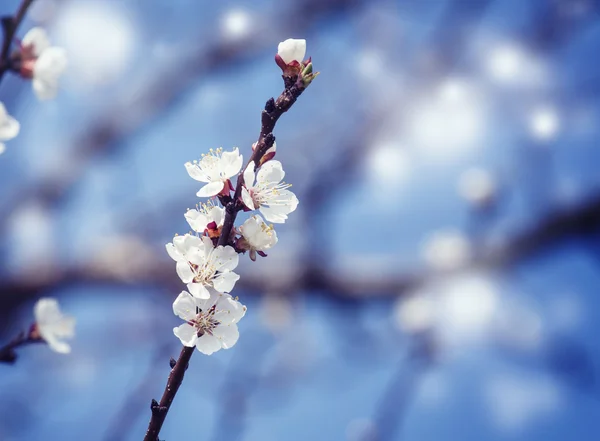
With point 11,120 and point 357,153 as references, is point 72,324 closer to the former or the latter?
point 11,120

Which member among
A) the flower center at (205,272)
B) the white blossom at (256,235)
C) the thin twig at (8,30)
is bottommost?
the flower center at (205,272)

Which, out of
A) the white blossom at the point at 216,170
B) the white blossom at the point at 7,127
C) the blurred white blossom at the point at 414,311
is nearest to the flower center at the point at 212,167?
the white blossom at the point at 216,170

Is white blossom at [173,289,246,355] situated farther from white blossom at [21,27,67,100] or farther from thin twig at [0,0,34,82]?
white blossom at [21,27,67,100]

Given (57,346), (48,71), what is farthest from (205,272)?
(48,71)

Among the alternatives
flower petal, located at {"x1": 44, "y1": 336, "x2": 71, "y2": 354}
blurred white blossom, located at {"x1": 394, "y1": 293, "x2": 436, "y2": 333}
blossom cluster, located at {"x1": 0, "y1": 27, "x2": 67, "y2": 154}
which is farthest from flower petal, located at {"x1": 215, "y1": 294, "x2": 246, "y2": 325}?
blurred white blossom, located at {"x1": 394, "y1": 293, "x2": 436, "y2": 333}

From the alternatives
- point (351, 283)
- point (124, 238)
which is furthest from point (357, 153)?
point (124, 238)

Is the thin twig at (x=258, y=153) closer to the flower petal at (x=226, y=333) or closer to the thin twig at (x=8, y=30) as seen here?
the flower petal at (x=226, y=333)

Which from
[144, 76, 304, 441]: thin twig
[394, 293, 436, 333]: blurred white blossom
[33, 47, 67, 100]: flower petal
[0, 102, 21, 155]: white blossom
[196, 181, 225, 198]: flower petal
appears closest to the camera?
[144, 76, 304, 441]: thin twig
